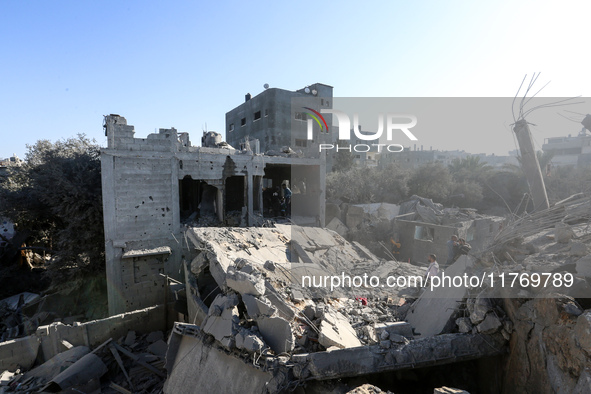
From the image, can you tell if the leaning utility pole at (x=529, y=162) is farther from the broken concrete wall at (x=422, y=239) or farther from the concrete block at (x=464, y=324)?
the broken concrete wall at (x=422, y=239)

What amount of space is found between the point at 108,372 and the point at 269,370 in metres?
5.99

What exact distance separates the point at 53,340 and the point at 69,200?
257 inches

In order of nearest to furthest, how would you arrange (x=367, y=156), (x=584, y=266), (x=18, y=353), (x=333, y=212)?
(x=584, y=266) < (x=18, y=353) < (x=333, y=212) < (x=367, y=156)

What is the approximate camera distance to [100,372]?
714cm

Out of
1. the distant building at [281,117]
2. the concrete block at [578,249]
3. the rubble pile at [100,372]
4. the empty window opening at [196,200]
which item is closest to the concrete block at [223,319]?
the rubble pile at [100,372]

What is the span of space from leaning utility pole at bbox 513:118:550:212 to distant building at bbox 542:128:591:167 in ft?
126

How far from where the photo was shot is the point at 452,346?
4.29 metres

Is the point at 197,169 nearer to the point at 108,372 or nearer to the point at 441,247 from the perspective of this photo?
the point at 108,372

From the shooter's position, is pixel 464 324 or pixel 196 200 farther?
pixel 196 200

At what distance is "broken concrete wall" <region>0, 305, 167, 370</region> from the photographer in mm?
7773

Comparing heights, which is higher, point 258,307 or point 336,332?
point 258,307

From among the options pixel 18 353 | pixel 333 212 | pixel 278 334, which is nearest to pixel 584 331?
pixel 278 334

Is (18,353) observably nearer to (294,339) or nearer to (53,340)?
(53,340)

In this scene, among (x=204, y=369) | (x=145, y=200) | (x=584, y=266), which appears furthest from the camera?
(x=145, y=200)
